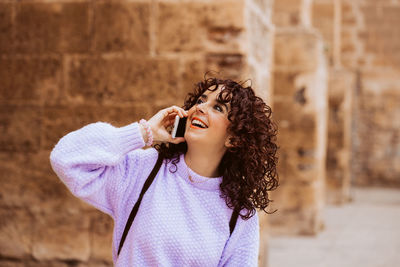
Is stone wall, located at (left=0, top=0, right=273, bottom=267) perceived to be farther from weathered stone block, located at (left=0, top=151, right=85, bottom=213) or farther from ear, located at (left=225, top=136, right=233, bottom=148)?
ear, located at (left=225, top=136, right=233, bottom=148)

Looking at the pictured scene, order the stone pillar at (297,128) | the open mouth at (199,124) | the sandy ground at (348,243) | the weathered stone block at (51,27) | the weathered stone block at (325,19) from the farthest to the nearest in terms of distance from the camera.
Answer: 1. the weathered stone block at (325,19)
2. the stone pillar at (297,128)
3. the sandy ground at (348,243)
4. the weathered stone block at (51,27)
5. the open mouth at (199,124)

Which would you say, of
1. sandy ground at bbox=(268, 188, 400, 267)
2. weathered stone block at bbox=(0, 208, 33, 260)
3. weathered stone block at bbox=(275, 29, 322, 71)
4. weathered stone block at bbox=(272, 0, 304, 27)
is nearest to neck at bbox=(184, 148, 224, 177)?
weathered stone block at bbox=(0, 208, 33, 260)

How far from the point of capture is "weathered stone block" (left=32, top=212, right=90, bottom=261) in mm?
3453

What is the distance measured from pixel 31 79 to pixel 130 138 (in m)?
1.67

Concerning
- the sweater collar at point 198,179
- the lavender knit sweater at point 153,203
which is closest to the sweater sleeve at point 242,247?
the lavender knit sweater at point 153,203

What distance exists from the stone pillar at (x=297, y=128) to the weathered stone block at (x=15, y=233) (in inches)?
176

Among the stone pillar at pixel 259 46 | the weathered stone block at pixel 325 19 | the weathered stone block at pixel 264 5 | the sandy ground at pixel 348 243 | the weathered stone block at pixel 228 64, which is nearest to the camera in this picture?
the weathered stone block at pixel 228 64

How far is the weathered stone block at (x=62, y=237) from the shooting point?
3453 mm

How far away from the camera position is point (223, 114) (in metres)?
1.97

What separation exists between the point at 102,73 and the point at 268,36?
1.47 meters

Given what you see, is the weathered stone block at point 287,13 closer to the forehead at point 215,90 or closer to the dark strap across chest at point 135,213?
the forehead at point 215,90

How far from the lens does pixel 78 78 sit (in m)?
3.44

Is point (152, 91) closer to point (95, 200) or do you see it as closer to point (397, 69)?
point (95, 200)

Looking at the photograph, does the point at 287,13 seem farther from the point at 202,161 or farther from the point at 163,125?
the point at 202,161
